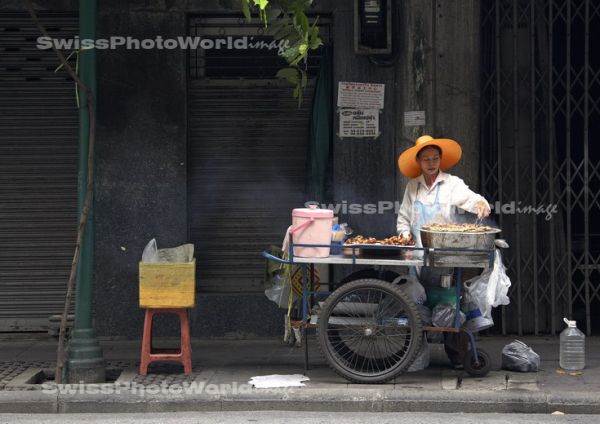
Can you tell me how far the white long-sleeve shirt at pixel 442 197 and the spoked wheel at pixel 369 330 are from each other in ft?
2.11

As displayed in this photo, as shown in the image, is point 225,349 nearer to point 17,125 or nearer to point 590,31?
point 17,125

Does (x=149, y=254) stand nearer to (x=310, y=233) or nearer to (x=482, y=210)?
(x=310, y=233)

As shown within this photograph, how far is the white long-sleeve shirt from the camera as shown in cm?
957

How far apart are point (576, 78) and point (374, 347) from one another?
365 cm

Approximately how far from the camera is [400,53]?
448 inches

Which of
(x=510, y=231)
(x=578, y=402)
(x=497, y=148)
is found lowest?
(x=578, y=402)

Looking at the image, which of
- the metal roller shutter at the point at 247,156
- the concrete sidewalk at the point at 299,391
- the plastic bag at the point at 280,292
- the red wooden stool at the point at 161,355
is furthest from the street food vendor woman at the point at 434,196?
the metal roller shutter at the point at 247,156

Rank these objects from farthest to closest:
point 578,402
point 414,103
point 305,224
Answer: point 414,103 < point 305,224 < point 578,402

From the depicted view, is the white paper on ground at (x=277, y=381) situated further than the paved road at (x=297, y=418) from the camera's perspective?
Yes

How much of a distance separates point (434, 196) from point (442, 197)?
0.23 ft

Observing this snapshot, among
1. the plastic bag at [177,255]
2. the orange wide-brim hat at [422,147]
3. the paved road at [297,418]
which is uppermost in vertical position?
the orange wide-brim hat at [422,147]

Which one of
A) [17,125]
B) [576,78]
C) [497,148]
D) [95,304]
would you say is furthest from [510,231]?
[17,125]

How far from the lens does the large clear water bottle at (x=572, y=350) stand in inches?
384

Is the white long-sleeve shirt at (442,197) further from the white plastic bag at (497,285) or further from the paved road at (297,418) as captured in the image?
the paved road at (297,418)
